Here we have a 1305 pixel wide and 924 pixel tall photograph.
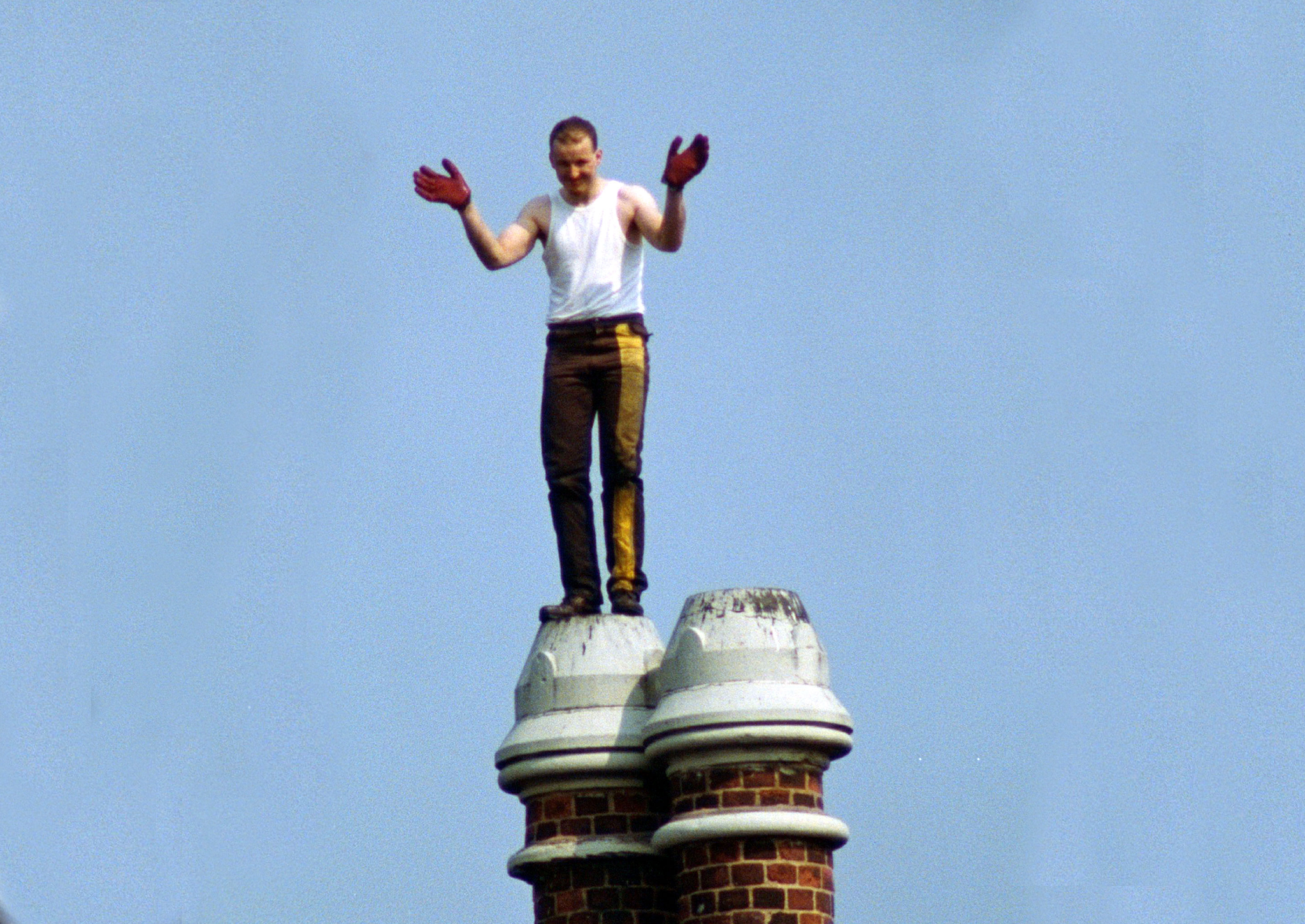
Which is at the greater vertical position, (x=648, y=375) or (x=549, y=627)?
(x=648, y=375)

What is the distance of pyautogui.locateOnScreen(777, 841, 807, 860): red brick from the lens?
41.8 ft

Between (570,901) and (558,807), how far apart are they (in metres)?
0.47

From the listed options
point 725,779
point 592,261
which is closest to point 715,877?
point 725,779

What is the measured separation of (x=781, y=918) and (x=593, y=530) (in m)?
2.55

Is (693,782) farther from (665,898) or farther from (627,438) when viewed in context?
(627,438)

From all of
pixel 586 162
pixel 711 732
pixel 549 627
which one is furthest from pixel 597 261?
pixel 711 732

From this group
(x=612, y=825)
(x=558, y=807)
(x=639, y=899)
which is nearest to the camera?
(x=639, y=899)

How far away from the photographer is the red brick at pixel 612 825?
43.9 ft

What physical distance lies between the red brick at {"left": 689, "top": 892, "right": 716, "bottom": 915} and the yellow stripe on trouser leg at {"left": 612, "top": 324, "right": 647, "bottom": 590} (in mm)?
1988

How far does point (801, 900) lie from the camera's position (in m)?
12.7

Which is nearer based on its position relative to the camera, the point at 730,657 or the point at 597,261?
the point at 730,657

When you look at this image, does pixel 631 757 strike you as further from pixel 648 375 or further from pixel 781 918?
pixel 648 375

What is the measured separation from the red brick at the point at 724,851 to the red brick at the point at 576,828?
84cm

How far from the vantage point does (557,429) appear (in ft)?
46.9
